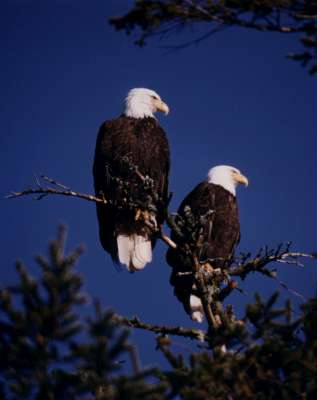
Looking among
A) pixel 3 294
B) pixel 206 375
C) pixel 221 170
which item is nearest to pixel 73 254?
pixel 3 294

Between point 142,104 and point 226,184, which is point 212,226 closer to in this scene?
point 226,184

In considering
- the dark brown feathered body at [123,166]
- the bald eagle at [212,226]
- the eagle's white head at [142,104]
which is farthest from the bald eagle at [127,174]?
the bald eagle at [212,226]

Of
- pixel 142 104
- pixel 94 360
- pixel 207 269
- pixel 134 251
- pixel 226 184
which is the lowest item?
pixel 94 360

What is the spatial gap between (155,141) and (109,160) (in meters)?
0.49

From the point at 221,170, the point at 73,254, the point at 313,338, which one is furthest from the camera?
the point at 221,170

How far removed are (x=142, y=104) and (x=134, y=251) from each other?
5.29 feet

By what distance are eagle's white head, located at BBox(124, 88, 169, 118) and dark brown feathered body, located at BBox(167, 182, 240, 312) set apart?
3.31 ft

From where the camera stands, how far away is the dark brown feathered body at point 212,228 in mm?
6043

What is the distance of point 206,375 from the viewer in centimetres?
264

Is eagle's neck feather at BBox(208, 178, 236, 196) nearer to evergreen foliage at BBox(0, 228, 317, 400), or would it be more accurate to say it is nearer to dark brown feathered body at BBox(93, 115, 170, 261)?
dark brown feathered body at BBox(93, 115, 170, 261)

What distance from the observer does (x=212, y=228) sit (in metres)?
6.32

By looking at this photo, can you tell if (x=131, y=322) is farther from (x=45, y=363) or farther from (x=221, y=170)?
(x=221, y=170)

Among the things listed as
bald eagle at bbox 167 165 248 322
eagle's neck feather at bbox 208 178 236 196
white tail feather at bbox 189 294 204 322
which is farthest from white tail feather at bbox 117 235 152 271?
eagle's neck feather at bbox 208 178 236 196

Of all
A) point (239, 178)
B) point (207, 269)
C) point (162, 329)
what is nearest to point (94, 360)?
point (162, 329)
